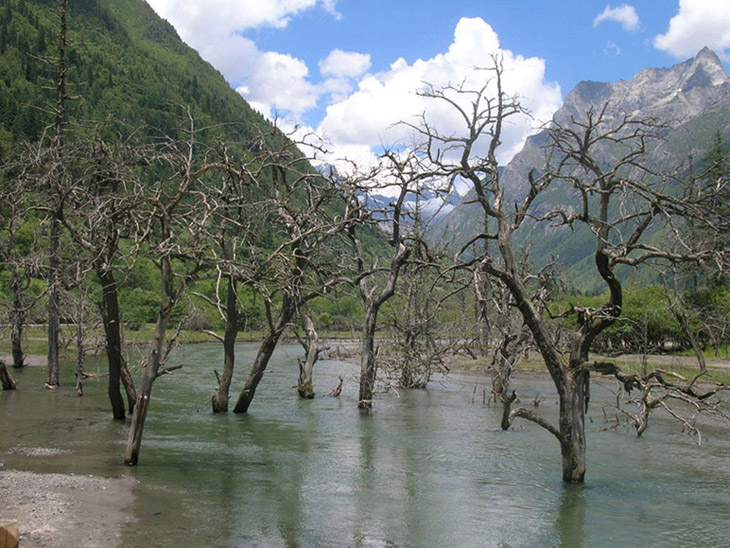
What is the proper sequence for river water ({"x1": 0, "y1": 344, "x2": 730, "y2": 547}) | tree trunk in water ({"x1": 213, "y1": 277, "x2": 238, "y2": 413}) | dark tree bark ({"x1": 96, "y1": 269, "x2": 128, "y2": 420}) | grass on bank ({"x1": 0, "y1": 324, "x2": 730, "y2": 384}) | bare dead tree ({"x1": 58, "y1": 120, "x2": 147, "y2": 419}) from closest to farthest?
1. river water ({"x1": 0, "y1": 344, "x2": 730, "y2": 547})
2. bare dead tree ({"x1": 58, "y1": 120, "x2": 147, "y2": 419})
3. dark tree bark ({"x1": 96, "y1": 269, "x2": 128, "y2": 420})
4. tree trunk in water ({"x1": 213, "y1": 277, "x2": 238, "y2": 413})
5. grass on bank ({"x1": 0, "y1": 324, "x2": 730, "y2": 384})

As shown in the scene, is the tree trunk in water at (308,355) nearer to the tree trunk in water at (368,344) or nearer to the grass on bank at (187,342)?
the tree trunk in water at (368,344)

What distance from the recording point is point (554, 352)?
11.2 metres

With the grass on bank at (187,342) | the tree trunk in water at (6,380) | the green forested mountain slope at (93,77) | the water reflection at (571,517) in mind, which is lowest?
the water reflection at (571,517)

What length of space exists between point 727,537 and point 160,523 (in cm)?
803

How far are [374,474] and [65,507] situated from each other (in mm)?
5770

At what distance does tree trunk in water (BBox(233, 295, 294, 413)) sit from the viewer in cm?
1830

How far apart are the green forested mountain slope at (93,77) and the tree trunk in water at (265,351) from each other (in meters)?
60.5

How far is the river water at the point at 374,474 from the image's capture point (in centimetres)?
957

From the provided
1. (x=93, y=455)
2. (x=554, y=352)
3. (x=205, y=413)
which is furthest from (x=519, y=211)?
(x=205, y=413)

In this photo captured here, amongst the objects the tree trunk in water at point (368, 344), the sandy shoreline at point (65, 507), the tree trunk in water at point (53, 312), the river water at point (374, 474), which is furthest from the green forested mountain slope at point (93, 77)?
the sandy shoreline at point (65, 507)

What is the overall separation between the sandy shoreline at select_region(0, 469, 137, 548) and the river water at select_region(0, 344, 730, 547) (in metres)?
0.28

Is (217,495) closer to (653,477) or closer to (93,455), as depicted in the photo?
(93,455)

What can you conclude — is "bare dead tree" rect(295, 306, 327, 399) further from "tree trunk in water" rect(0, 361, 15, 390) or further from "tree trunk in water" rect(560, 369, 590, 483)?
"tree trunk in water" rect(560, 369, 590, 483)

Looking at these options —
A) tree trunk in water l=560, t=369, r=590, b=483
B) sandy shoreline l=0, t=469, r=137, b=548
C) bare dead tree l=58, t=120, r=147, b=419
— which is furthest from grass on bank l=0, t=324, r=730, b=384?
tree trunk in water l=560, t=369, r=590, b=483
